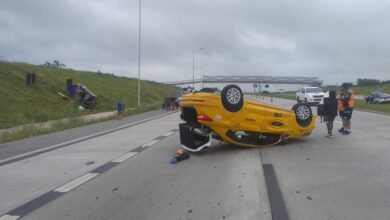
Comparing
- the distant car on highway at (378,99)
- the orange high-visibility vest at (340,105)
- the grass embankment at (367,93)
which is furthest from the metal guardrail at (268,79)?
the orange high-visibility vest at (340,105)

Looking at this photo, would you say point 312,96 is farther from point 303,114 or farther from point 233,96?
point 233,96

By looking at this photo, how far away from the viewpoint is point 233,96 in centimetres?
1032

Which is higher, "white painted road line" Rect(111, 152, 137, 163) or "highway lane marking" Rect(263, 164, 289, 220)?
"highway lane marking" Rect(263, 164, 289, 220)

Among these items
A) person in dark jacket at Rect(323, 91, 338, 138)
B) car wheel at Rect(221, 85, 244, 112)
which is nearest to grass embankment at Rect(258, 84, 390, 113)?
person in dark jacket at Rect(323, 91, 338, 138)

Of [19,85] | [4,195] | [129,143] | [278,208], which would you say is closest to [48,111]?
[19,85]

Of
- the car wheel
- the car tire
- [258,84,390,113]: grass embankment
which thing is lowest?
[258,84,390,113]: grass embankment

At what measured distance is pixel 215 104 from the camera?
1021 cm

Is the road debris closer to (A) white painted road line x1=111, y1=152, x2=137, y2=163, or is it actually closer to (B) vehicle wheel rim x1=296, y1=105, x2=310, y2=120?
(A) white painted road line x1=111, y1=152, x2=137, y2=163

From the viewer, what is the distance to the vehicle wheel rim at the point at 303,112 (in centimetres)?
1207

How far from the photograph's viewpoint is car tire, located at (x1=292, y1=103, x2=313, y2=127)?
12.0 meters

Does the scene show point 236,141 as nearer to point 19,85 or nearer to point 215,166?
point 215,166

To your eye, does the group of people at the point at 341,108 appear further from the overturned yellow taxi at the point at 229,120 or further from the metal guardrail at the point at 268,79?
the metal guardrail at the point at 268,79

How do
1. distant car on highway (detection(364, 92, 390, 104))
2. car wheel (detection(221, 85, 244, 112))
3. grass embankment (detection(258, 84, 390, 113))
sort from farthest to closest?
1. distant car on highway (detection(364, 92, 390, 104))
2. grass embankment (detection(258, 84, 390, 113))
3. car wheel (detection(221, 85, 244, 112))

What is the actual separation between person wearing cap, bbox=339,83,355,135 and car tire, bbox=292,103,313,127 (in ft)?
8.43
